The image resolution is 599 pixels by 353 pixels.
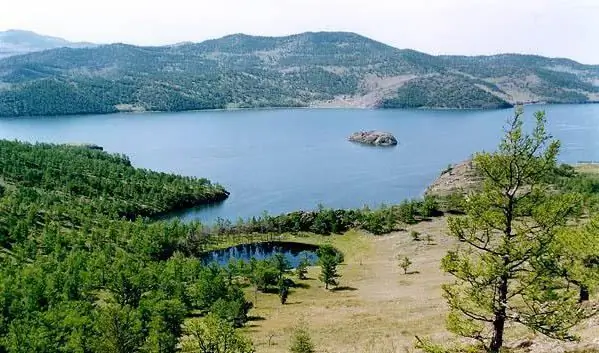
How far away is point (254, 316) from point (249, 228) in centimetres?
7914

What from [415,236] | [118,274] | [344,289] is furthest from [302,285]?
[415,236]

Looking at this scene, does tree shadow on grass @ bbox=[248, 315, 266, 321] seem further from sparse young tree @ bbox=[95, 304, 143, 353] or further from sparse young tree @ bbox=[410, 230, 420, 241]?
sparse young tree @ bbox=[410, 230, 420, 241]

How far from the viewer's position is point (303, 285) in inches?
5017

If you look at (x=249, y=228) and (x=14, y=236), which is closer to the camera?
(x=14, y=236)

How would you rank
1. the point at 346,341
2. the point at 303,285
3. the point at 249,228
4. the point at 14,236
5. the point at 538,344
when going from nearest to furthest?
the point at 538,344 < the point at 346,341 < the point at 303,285 < the point at 14,236 < the point at 249,228

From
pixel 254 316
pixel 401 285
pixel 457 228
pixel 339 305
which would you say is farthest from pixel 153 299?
pixel 457 228

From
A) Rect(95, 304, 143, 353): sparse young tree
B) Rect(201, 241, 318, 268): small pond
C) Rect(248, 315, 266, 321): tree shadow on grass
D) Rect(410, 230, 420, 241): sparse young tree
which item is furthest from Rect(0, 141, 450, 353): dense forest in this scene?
Rect(410, 230, 420, 241): sparse young tree

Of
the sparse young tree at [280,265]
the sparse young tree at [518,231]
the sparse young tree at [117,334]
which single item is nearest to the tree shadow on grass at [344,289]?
the sparse young tree at [280,265]

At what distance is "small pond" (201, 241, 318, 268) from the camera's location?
162 meters

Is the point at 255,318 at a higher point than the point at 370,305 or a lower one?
lower

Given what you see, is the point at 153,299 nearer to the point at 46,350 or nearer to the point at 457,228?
the point at 46,350

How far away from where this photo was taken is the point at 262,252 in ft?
553

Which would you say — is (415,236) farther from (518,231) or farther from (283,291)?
(518,231)

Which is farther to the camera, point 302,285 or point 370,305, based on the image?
point 302,285
